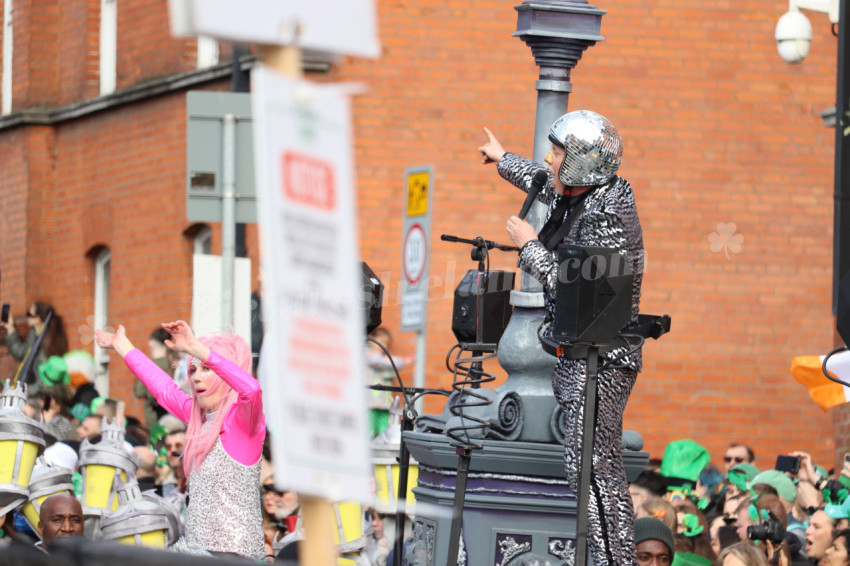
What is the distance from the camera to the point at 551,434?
7695 mm

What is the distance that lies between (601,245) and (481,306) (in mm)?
1476

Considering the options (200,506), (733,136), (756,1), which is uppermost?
(756,1)

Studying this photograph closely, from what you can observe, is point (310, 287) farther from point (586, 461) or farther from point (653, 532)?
point (653, 532)

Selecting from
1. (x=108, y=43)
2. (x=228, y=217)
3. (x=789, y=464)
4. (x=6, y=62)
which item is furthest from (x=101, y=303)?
(x=789, y=464)

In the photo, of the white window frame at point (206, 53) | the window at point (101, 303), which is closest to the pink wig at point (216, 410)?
the white window frame at point (206, 53)

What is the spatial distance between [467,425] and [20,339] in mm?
→ 14625

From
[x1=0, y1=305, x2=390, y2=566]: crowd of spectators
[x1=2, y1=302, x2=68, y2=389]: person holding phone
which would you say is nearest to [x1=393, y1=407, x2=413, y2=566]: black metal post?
[x1=0, y1=305, x2=390, y2=566]: crowd of spectators

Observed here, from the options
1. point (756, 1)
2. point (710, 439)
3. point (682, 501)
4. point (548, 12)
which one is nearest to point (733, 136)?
point (756, 1)

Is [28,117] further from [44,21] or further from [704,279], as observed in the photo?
[704,279]

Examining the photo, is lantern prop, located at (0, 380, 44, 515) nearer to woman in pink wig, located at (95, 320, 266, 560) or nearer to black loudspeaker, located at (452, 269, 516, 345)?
woman in pink wig, located at (95, 320, 266, 560)

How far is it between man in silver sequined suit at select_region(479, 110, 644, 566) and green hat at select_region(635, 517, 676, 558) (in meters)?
1.46

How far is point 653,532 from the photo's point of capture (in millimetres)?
8234

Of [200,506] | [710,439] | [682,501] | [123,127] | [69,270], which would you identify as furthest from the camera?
[69,270]

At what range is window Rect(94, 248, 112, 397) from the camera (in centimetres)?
2070
